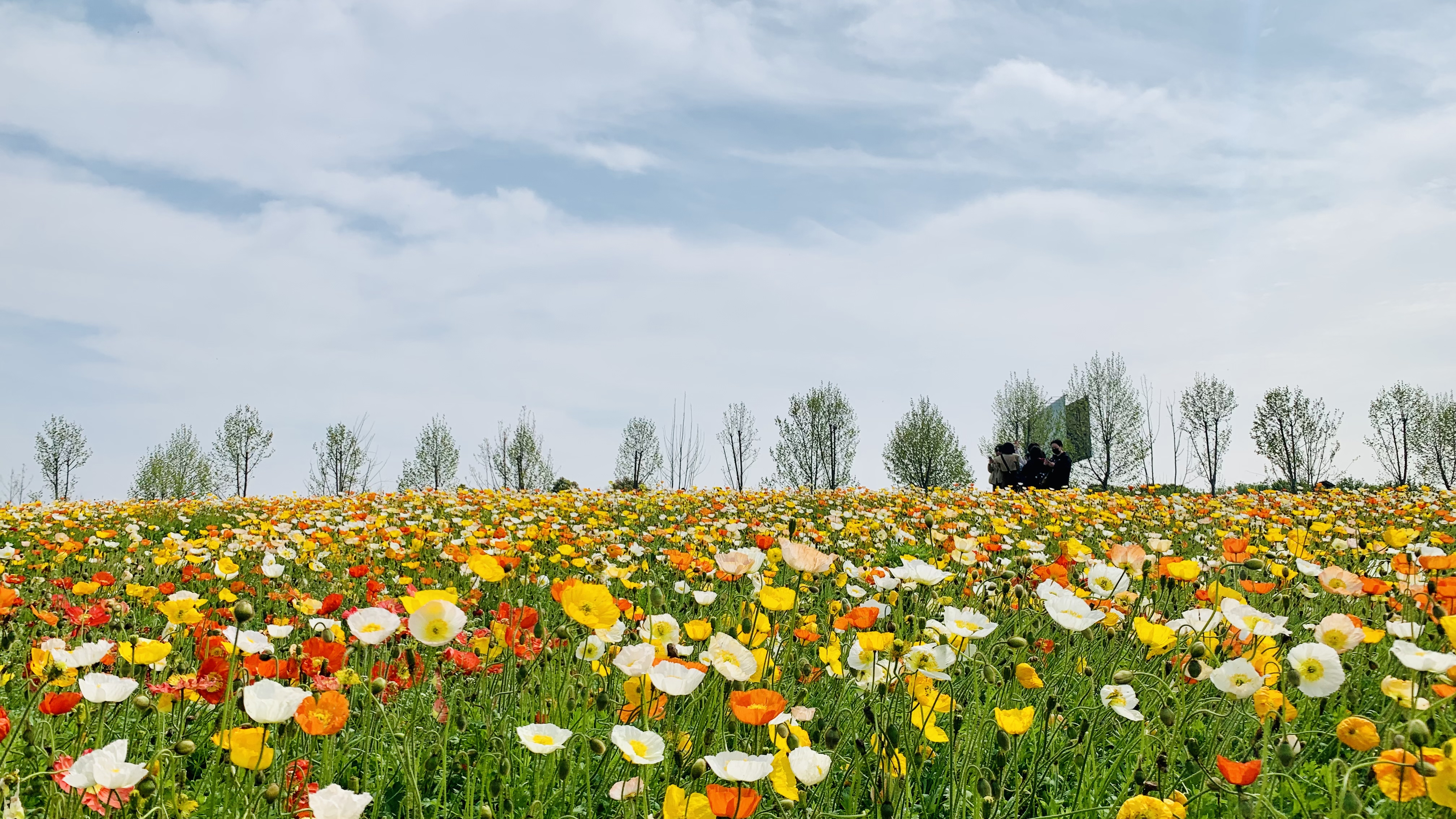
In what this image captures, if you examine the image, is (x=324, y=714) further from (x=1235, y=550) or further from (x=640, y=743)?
(x=1235, y=550)

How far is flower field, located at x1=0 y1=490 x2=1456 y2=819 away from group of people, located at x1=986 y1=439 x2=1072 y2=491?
12225 millimetres

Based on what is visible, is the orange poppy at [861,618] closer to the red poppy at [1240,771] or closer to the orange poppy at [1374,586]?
the red poppy at [1240,771]

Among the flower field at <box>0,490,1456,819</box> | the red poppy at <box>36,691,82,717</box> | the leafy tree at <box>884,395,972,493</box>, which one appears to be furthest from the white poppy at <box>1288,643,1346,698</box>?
the leafy tree at <box>884,395,972,493</box>

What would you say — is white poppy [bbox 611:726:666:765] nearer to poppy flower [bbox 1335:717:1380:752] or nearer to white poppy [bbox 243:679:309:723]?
white poppy [bbox 243:679:309:723]

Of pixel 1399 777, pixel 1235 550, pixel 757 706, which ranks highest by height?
pixel 1235 550

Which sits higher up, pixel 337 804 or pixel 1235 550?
Answer: pixel 1235 550

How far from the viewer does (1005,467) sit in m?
16.8

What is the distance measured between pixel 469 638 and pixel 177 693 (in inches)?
38.1

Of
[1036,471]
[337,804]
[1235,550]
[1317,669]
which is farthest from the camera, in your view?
[1036,471]

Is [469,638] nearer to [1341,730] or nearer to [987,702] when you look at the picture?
[987,702]

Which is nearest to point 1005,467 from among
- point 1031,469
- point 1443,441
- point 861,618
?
point 1031,469

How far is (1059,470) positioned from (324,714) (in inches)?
660

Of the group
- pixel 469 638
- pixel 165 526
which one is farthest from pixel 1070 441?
pixel 469 638

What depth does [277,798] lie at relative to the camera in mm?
1646
